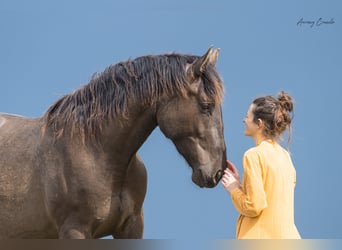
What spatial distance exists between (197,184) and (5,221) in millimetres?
871

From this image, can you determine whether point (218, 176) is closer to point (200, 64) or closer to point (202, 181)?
point (202, 181)

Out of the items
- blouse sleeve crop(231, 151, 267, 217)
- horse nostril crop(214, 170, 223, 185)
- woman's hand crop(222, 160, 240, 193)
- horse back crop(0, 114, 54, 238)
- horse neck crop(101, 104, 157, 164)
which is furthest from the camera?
horse back crop(0, 114, 54, 238)

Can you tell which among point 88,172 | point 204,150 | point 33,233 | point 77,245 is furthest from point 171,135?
point 33,233

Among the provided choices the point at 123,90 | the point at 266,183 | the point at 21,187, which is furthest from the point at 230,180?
the point at 21,187

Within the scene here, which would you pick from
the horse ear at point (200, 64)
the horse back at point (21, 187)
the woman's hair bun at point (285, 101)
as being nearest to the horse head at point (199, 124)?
the horse ear at point (200, 64)

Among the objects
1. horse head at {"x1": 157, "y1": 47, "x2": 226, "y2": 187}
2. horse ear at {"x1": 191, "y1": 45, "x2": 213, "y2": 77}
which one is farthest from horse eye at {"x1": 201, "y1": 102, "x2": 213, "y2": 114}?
horse ear at {"x1": 191, "y1": 45, "x2": 213, "y2": 77}

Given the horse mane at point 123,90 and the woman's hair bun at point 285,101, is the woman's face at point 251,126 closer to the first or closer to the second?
the woman's hair bun at point 285,101

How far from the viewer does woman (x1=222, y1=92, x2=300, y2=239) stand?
250 cm

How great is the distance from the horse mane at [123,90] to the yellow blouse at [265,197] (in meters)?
0.39

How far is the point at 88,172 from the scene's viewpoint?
2.89 meters

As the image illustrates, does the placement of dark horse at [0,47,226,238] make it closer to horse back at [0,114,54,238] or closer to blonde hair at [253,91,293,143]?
horse back at [0,114,54,238]

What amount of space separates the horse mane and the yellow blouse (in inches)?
15.3

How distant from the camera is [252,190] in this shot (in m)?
2.48

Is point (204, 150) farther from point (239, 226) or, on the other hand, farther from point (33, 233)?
point (33, 233)
